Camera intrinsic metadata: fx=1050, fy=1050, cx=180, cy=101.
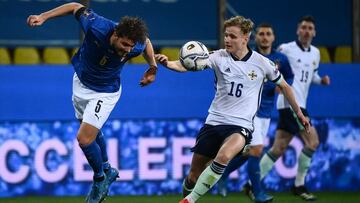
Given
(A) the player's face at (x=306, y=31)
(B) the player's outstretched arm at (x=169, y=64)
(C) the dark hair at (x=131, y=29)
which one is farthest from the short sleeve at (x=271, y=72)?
(A) the player's face at (x=306, y=31)

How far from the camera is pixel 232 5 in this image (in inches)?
612

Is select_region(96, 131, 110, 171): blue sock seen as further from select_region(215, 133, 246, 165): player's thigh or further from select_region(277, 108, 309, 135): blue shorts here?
select_region(277, 108, 309, 135): blue shorts

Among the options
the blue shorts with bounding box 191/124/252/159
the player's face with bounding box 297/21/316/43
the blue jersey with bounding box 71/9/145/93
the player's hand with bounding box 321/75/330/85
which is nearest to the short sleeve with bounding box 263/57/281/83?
the blue shorts with bounding box 191/124/252/159

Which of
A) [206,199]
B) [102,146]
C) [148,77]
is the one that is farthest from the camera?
[206,199]

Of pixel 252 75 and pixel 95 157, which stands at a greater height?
pixel 252 75

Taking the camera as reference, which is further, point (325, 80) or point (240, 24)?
point (325, 80)

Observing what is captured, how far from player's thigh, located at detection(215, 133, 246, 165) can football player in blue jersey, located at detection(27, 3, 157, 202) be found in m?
0.90

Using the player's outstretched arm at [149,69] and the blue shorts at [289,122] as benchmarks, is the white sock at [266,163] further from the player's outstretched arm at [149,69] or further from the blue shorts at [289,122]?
the player's outstretched arm at [149,69]

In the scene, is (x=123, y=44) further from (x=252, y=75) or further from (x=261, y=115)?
(x=261, y=115)

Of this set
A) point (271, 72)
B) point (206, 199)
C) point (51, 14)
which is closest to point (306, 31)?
point (206, 199)

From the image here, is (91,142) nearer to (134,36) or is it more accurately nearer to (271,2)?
(134,36)

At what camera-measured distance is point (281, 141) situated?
41.7ft

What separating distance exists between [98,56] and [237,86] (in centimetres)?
132

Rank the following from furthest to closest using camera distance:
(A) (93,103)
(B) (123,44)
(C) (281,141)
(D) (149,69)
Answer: (C) (281,141) < (A) (93,103) < (D) (149,69) < (B) (123,44)
